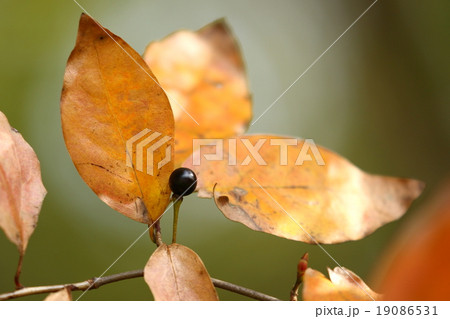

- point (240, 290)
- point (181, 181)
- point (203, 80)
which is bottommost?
point (240, 290)

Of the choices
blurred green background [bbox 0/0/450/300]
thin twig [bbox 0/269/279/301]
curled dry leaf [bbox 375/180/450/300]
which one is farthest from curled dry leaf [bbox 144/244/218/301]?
blurred green background [bbox 0/0/450/300]

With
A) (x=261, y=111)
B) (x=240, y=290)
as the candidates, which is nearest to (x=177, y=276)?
(x=240, y=290)

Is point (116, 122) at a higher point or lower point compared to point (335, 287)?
higher

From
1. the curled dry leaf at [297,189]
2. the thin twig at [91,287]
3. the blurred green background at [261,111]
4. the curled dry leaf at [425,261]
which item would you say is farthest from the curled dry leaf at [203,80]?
the blurred green background at [261,111]

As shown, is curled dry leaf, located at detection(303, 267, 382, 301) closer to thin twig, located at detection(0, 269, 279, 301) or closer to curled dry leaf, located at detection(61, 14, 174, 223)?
thin twig, located at detection(0, 269, 279, 301)

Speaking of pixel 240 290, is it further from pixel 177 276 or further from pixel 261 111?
pixel 261 111

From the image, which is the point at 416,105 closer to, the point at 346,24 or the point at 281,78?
the point at 346,24
